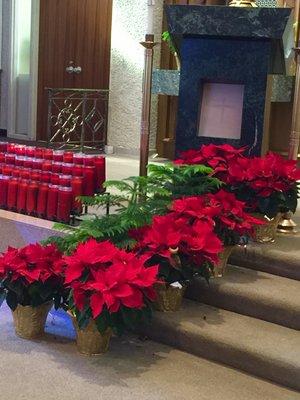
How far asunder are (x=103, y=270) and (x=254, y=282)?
2.95 feet

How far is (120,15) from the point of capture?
7.34 m

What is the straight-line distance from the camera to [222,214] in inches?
129

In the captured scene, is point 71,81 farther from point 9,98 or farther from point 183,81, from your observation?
point 183,81

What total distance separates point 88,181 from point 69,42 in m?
4.54

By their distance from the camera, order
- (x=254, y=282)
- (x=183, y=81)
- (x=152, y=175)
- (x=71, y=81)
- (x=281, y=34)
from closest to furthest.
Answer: (x=254, y=282)
(x=152, y=175)
(x=281, y=34)
(x=183, y=81)
(x=71, y=81)

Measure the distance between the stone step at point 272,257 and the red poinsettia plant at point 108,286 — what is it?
85 cm

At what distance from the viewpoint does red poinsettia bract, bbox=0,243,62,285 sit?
2.95 metres

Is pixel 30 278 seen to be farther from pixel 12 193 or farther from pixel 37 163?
pixel 37 163

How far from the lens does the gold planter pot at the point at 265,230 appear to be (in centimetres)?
362

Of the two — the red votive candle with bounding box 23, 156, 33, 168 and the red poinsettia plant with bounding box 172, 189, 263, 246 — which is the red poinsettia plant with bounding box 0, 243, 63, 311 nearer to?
the red poinsettia plant with bounding box 172, 189, 263, 246

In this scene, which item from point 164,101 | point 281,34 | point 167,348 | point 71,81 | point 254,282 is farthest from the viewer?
point 71,81

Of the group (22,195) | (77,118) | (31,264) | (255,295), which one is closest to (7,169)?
(22,195)

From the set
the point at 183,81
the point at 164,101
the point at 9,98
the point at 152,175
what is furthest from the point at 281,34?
the point at 9,98

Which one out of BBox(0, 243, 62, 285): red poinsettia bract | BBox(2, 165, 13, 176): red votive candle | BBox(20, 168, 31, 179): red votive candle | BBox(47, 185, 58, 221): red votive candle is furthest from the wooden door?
BBox(0, 243, 62, 285): red poinsettia bract
